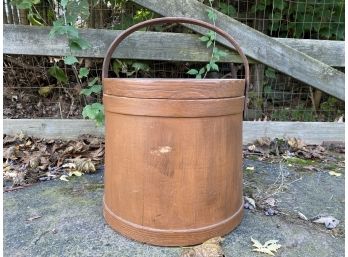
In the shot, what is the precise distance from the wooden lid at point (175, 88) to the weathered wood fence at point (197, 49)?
4.12 feet

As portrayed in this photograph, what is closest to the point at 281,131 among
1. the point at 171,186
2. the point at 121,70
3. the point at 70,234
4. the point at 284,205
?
the point at 284,205

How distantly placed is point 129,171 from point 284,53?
6.12 ft

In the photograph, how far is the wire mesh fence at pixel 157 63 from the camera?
2.96 metres

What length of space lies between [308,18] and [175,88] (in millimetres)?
2430

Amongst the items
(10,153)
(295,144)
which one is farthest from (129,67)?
(295,144)

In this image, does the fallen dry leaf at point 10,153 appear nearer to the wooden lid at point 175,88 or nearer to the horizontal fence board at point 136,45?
the horizontal fence board at point 136,45

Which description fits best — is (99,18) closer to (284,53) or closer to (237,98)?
(284,53)

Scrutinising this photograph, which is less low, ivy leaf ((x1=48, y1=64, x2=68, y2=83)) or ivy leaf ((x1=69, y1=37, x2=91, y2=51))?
ivy leaf ((x1=69, y1=37, x2=91, y2=51))

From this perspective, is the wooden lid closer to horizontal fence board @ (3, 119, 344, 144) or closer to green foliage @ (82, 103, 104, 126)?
green foliage @ (82, 103, 104, 126)

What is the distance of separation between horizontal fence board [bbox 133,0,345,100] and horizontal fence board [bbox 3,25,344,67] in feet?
0.38

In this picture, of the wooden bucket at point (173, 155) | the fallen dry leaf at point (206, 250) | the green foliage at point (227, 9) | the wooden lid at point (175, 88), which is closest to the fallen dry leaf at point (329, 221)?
the wooden bucket at point (173, 155)

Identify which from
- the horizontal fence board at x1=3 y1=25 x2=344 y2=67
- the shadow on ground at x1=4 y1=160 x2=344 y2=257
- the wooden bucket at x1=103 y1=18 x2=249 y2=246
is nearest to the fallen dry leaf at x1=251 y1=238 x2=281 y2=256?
the shadow on ground at x1=4 y1=160 x2=344 y2=257

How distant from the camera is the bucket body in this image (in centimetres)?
148

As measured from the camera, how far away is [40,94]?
3.16 metres
